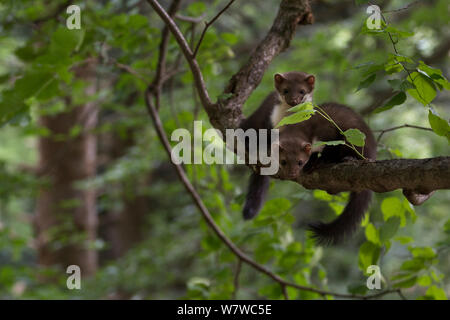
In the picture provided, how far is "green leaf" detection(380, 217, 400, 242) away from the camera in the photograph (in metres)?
2.47

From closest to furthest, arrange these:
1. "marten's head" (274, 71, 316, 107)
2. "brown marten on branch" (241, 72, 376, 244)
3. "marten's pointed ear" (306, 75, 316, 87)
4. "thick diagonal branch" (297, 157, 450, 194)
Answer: "thick diagonal branch" (297, 157, 450, 194)
"brown marten on branch" (241, 72, 376, 244)
"marten's head" (274, 71, 316, 107)
"marten's pointed ear" (306, 75, 316, 87)

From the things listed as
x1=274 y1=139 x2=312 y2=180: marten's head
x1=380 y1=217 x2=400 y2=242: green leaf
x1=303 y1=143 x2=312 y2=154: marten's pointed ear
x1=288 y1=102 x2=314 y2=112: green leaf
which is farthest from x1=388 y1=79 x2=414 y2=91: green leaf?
x1=303 y1=143 x2=312 y2=154: marten's pointed ear

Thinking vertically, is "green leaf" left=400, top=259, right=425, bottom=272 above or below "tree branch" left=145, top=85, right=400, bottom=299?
below

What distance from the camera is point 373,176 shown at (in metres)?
1.95

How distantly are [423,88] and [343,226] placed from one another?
1.24 m

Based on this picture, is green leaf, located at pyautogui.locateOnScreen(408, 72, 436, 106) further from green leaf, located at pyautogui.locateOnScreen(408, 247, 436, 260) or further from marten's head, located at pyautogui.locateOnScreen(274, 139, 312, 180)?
green leaf, located at pyautogui.locateOnScreen(408, 247, 436, 260)

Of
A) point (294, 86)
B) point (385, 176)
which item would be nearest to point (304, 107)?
point (385, 176)

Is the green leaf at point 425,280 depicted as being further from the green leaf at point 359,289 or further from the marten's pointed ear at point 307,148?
the marten's pointed ear at point 307,148

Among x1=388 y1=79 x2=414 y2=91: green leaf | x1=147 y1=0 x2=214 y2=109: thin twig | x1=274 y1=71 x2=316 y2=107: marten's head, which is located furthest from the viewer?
x1=274 y1=71 x2=316 y2=107: marten's head

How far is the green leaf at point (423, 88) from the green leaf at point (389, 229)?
2.57ft

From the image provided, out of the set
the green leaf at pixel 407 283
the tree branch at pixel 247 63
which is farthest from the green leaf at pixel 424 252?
the tree branch at pixel 247 63

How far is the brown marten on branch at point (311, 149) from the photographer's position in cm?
277

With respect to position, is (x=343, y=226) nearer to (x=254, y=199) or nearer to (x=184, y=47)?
(x=254, y=199)

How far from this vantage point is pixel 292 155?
9.66 feet
